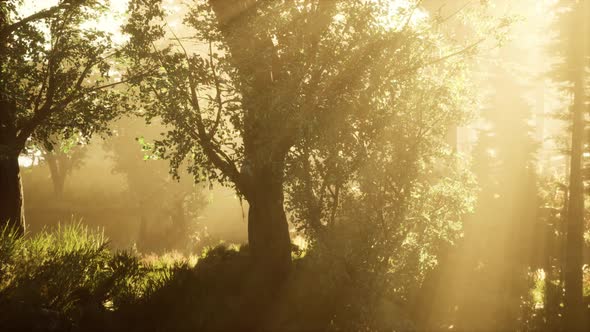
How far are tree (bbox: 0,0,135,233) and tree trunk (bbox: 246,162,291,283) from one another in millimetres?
5245

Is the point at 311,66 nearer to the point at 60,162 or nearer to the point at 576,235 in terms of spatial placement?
the point at 576,235

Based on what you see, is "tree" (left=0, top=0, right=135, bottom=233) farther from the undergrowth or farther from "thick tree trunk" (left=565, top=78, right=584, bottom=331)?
"thick tree trunk" (left=565, top=78, right=584, bottom=331)

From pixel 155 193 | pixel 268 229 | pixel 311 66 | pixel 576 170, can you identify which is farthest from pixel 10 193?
pixel 576 170

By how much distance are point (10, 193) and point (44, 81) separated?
159 inches

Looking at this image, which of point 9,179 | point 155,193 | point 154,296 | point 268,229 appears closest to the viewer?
point 154,296

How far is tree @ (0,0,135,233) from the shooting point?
13.2m

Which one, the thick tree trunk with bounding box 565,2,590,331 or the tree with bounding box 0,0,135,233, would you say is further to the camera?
the thick tree trunk with bounding box 565,2,590,331

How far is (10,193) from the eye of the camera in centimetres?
1472

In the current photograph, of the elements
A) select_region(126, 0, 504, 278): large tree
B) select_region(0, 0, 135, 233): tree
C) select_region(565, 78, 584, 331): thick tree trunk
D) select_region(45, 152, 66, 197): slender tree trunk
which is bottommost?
select_region(565, 78, 584, 331): thick tree trunk

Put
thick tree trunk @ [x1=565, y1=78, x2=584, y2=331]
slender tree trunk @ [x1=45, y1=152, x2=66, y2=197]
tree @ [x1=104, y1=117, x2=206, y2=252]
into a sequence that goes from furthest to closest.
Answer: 1. slender tree trunk @ [x1=45, y1=152, x2=66, y2=197]
2. tree @ [x1=104, y1=117, x2=206, y2=252]
3. thick tree trunk @ [x1=565, y1=78, x2=584, y2=331]

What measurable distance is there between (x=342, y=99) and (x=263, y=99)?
1795 millimetres

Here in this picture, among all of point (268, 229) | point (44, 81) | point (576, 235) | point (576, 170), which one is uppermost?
point (44, 81)

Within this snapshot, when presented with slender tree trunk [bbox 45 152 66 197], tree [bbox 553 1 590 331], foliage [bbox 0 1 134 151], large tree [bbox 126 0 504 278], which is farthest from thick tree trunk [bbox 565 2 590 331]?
slender tree trunk [bbox 45 152 66 197]

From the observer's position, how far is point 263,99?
32.4 feet
